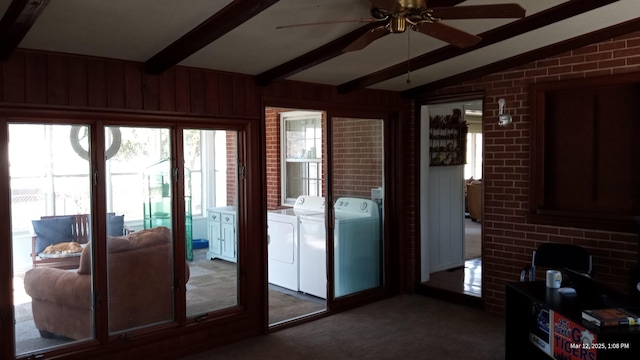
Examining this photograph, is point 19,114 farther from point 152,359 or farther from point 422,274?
point 422,274

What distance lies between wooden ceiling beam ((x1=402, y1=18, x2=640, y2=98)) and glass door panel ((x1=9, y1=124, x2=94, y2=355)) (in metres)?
3.25

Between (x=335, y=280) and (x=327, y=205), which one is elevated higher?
(x=327, y=205)

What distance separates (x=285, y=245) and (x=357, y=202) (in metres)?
0.95

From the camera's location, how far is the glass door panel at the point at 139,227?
11.9ft

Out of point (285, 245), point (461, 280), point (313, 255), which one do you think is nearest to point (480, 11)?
point (313, 255)

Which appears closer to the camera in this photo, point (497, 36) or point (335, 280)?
point (497, 36)

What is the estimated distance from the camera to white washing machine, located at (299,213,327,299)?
5199 mm

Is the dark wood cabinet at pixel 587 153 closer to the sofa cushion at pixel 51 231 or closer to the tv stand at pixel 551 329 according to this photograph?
the tv stand at pixel 551 329

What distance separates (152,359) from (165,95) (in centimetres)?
191

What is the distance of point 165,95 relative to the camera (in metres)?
3.75

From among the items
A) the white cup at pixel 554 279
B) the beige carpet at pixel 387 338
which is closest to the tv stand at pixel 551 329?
the white cup at pixel 554 279

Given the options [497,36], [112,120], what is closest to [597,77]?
[497,36]

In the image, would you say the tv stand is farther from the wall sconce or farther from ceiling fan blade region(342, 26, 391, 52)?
ceiling fan blade region(342, 26, 391, 52)

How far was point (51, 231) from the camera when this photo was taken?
11.2 ft
